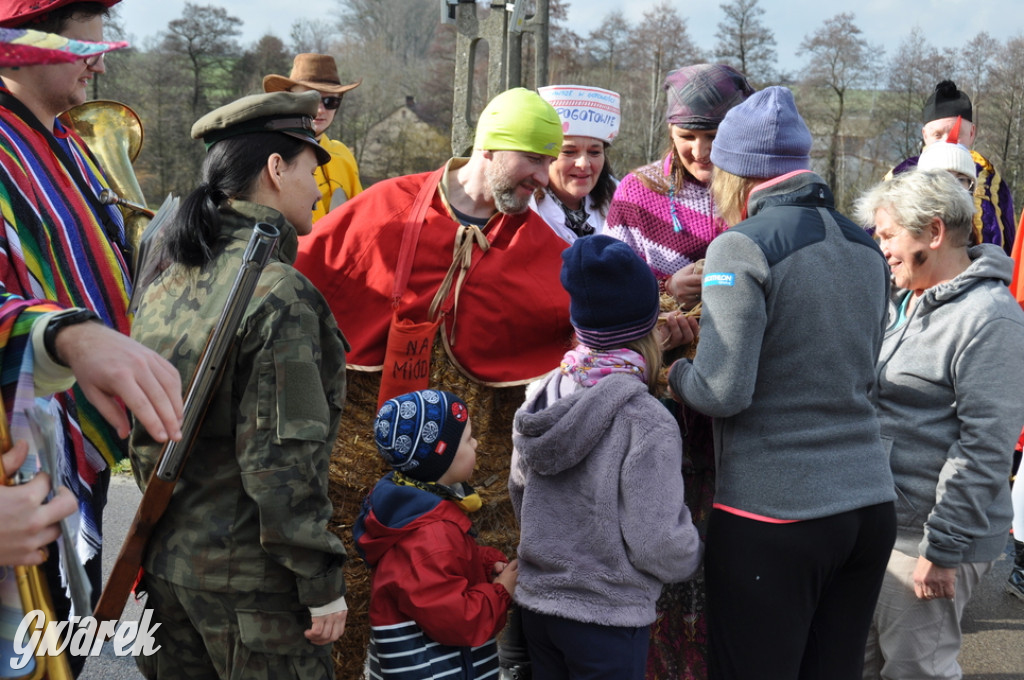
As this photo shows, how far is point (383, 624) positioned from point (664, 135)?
102 feet

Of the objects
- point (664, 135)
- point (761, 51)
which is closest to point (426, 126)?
point (664, 135)

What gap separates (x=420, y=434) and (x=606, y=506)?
52 cm

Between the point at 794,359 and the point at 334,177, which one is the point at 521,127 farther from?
the point at 334,177

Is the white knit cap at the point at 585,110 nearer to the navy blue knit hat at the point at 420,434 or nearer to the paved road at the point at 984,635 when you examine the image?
the navy blue knit hat at the point at 420,434

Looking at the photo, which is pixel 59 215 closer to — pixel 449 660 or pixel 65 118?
pixel 65 118

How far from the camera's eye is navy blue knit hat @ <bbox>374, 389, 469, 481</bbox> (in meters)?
2.34

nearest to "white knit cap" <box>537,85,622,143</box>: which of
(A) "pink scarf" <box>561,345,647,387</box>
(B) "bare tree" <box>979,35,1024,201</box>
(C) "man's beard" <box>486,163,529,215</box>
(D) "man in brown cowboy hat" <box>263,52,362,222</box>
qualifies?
(C) "man's beard" <box>486,163,529,215</box>

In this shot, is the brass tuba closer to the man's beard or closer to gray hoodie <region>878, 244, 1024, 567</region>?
the man's beard

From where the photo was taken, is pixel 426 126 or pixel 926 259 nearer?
pixel 926 259

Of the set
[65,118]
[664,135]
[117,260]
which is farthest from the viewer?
[664,135]

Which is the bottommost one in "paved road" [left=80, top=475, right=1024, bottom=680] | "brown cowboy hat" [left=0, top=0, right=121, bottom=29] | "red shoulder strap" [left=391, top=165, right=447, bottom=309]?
"paved road" [left=80, top=475, right=1024, bottom=680]

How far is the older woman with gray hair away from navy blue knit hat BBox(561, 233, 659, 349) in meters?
0.93

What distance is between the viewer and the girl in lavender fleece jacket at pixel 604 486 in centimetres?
217

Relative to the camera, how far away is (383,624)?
2.31m
